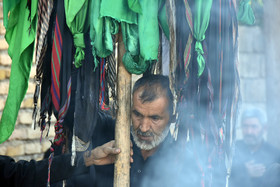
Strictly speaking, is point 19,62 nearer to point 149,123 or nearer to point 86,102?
point 86,102

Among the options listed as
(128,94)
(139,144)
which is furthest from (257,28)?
(128,94)

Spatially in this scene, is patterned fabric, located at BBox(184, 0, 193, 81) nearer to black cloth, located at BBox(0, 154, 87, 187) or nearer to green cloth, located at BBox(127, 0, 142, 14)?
green cloth, located at BBox(127, 0, 142, 14)

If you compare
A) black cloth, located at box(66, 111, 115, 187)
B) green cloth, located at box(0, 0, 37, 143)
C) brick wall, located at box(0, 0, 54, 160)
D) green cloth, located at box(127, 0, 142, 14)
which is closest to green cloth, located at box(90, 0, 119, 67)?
green cloth, located at box(127, 0, 142, 14)

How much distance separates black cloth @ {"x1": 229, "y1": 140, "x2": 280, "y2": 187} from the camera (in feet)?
13.9

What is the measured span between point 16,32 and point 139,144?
3.92 ft

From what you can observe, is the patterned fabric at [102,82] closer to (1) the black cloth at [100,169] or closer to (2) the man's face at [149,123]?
(2) the man's face at [149,123]

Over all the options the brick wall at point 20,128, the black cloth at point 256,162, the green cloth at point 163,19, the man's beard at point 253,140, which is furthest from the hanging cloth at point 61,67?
the man's beard at point 253,140

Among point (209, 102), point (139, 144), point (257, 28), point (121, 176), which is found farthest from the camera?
point (257, 28)

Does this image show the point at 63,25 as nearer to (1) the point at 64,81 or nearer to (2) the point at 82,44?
(2) the point at 82,44

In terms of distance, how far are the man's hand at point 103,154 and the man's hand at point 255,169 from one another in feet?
6.81

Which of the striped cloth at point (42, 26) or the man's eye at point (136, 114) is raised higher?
the striped cloth at point (42, 26)

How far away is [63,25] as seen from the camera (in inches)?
96.8

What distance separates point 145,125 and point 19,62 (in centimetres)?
106

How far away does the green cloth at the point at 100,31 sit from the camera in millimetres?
2398
